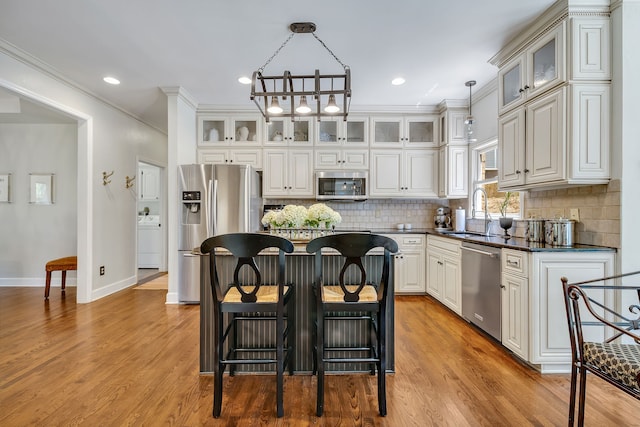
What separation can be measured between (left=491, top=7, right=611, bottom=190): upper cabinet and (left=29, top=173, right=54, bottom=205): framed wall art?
6.18 meters

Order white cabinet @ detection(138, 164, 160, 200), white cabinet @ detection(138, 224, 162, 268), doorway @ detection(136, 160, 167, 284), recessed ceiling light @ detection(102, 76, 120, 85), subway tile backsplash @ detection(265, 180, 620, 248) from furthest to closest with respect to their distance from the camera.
Result: white cabinet @ detection(138, 164, 160, 200)
white cabinet @ detection(138, 224, 162, 268)
doorway @ detection(136, 160, 167, 284)
recessed ceiling light @ detection(102, 76, 120, 85)
subway tile backsplash @ detection(265, 180, 620, 248)

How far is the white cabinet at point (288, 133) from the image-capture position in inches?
180

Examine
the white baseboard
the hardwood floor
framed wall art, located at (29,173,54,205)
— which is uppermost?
framed wall art, located at (29,173,54,205)

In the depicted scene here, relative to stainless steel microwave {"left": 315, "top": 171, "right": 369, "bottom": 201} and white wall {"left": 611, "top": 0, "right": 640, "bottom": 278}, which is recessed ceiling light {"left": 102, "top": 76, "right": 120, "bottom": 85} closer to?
stainless steel microwave {"left": 315, "top": 171, "right": 369, "bottom": 201}

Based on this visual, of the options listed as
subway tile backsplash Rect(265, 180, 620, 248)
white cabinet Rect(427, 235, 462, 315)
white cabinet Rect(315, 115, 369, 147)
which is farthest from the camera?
white cabinet Rect(315, 115, 369, 147)

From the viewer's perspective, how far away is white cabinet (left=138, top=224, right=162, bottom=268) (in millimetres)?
6184

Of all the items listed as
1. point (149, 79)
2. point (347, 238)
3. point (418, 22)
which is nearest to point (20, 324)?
point (149, 79)

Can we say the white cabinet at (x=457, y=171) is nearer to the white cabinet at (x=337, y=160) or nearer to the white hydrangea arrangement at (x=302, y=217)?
the white cabinet at (x=337, y=160)

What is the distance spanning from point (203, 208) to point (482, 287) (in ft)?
10.4

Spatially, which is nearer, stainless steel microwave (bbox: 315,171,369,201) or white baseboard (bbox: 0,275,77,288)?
stainless steel microwave (bbox: 315,171,369,201)

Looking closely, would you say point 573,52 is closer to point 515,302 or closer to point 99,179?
point 515,302

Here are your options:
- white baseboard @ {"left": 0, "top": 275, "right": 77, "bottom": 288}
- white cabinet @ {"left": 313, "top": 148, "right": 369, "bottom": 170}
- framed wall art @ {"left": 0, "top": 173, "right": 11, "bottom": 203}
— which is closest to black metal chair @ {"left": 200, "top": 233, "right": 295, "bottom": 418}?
white cabinet @ {"left": 313, "top": 148, "right": 369, "bottom": 170}

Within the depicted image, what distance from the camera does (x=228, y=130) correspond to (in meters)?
4.57

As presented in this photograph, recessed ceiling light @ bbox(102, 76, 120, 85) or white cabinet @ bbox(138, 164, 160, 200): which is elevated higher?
recessed ceiling light @ bbox(102, 76, 120, 85)
